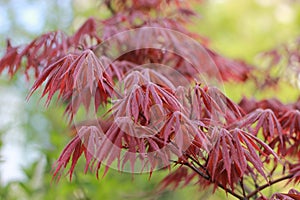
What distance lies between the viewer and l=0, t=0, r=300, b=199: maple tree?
3.60ft

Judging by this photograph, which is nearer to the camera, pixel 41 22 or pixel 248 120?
pixel 248 120

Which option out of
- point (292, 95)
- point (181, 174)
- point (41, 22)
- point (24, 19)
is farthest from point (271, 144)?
point (24, 19)

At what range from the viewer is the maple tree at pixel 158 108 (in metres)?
1.10

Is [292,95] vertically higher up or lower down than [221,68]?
higher up

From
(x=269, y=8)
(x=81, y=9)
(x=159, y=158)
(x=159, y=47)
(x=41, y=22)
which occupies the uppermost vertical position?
(x=269, y=8)

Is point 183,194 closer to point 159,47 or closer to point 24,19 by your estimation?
point 159,47

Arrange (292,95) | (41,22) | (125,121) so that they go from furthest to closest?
1. (41,22)
2. (292,95)
3. (125,121)

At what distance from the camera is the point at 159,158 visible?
117 centimetres

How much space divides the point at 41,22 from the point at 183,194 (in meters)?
1.82

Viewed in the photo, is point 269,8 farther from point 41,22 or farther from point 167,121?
point 167,121

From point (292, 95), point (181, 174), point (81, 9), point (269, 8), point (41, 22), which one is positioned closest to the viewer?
point (181, 174)

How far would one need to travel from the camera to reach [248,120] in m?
1.29

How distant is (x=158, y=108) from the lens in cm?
113

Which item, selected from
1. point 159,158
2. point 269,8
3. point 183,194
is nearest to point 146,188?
point 183,194
